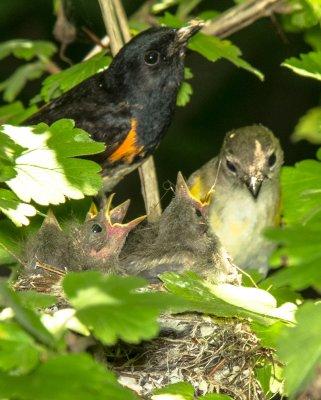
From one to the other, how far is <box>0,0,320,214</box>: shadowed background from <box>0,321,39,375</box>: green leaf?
5.08 meters

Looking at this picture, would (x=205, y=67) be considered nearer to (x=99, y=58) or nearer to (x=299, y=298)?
(x=99, y=58)

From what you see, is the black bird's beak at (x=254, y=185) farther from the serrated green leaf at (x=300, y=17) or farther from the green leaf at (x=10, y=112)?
the green leaf at (x=10, y=112)

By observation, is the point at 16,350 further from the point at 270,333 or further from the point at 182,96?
the point at 182,96

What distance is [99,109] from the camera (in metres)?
4.90

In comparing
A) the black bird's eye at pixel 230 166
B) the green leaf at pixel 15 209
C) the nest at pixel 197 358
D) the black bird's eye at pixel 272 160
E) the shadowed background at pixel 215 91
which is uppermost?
the green leaf at pixel 15 209

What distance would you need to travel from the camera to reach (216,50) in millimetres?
4555

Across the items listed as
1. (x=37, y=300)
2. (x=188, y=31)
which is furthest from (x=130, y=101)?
(x=37, y=300)

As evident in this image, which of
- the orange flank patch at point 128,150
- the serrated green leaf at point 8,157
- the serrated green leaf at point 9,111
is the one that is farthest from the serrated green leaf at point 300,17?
the serrated green leaf at point 9,111

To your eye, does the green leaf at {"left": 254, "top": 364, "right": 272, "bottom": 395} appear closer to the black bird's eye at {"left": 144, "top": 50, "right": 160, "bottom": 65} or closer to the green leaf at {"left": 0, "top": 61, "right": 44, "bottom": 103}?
the black bird's eye at {"left": 144, "top": 50, "right": 160, "bottom": 65}

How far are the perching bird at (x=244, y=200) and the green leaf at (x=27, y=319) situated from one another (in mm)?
3044

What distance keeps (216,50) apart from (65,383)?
9.83ft

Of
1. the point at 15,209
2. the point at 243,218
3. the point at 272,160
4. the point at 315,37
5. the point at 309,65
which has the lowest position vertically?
the point at 243,218

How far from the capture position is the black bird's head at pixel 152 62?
4.76m

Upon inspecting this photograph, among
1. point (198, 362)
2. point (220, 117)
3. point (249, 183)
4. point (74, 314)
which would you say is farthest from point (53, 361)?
point (220, 117)
